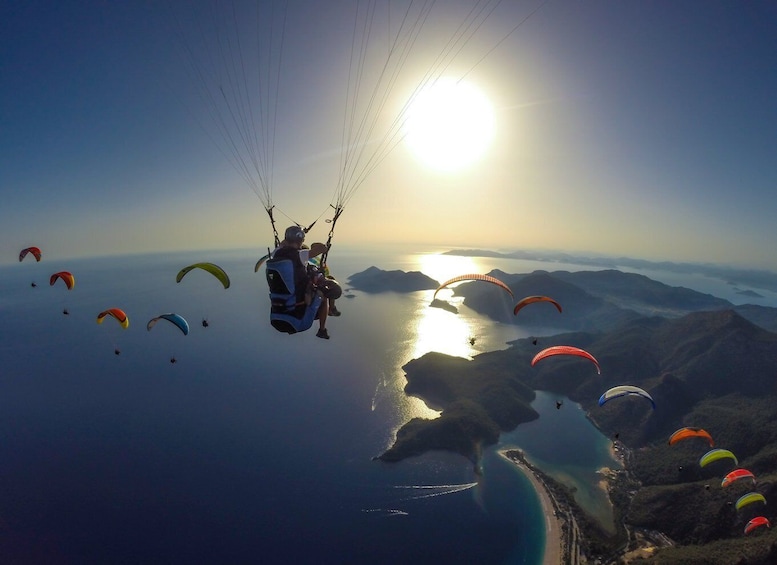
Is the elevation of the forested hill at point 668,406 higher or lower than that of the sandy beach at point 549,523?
higher

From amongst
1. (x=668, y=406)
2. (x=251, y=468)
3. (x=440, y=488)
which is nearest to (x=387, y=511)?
(x=440, y=488)

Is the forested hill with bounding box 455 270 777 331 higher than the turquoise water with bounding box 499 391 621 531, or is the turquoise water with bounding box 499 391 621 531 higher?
the forested hill with bounding box 455 270 777 331

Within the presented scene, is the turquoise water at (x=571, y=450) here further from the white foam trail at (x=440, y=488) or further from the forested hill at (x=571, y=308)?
the forested hill at (x=571, y=308)

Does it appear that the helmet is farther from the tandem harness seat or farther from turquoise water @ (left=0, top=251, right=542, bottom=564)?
turquoise water @ (left=0, top=251, right=542, bottom=564)

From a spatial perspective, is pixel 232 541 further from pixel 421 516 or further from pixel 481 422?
pixel 481 422

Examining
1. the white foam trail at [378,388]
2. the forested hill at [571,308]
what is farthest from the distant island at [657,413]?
the forested hill at [571,308]

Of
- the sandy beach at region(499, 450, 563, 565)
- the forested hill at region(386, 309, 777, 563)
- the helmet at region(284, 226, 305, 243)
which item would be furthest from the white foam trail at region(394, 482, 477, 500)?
the helmet at region(284, 226, 305, 243)
